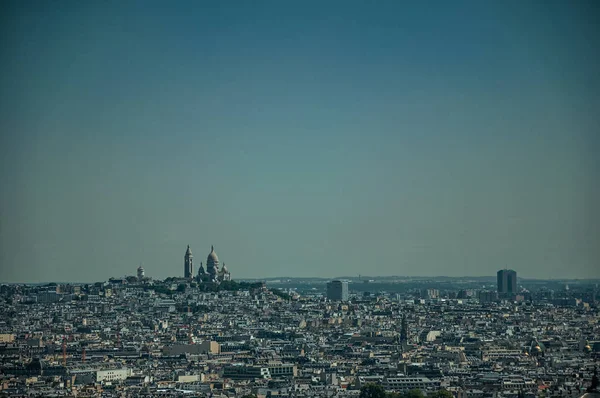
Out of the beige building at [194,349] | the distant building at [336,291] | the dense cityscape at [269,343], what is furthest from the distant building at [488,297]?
the beige building at [194,349]

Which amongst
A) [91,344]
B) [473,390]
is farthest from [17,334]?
[473,390]

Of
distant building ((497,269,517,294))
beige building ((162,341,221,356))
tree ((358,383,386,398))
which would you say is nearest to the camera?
tree ((358,383,386,398))

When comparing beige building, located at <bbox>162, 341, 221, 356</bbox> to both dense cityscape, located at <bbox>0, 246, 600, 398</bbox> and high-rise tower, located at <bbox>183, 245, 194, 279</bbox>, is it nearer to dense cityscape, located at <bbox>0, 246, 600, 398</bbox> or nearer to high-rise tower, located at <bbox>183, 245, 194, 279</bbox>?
dense cityscape, located at <bbox>0, 246, 600, 398</bbox>

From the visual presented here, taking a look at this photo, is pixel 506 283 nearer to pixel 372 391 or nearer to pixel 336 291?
pixel 336 291

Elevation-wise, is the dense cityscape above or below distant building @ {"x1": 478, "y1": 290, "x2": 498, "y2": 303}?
below

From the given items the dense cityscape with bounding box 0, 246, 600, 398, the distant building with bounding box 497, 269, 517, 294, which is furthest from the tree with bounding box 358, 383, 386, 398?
the distant building with bounding box 497, 269, 517, 294

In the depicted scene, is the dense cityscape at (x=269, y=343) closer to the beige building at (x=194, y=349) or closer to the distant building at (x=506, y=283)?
the beige building at (x=194, y=349)
